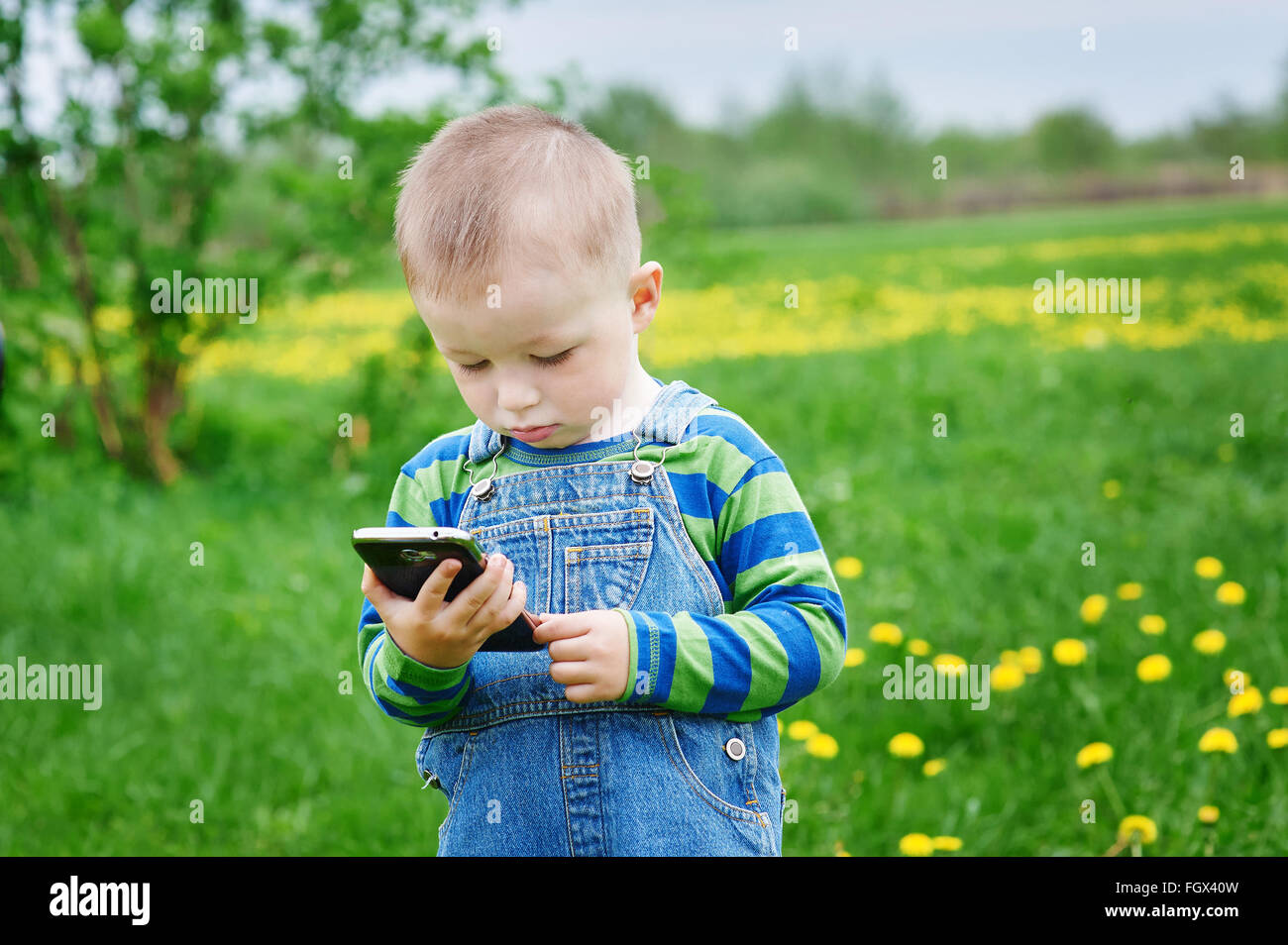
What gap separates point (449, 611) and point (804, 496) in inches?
119

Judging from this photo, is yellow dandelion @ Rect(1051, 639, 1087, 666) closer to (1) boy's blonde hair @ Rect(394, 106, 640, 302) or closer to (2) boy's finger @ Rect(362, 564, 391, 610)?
(1) boy's blonde hair @ Rect(394, 106, 640, 302)

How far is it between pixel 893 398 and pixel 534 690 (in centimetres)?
471

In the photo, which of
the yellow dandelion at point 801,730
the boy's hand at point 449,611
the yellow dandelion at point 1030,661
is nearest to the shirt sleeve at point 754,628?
the boy's hand at point 449,611

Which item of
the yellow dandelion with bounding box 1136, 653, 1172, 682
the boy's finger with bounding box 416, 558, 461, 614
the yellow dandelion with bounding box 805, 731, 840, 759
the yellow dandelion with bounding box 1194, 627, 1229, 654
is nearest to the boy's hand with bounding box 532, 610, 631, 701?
the boy's finger with bounding box 416, 558, 461, 614

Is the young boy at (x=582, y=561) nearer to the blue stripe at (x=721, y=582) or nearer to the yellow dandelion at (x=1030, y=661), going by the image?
the blue stripe at (x=721, y=582)

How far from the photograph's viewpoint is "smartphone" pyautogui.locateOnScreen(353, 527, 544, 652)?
3.81 feet

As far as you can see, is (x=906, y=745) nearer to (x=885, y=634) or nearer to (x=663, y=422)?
(x=885, y=634)

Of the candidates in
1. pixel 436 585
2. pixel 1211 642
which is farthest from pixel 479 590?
pixel 1211 642

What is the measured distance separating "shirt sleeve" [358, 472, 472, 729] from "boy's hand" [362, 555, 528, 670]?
0.08ft

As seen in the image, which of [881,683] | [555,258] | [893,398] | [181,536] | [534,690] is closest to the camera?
[555,258]

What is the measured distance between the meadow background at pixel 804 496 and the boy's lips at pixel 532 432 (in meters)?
0.89

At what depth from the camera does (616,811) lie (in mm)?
1337

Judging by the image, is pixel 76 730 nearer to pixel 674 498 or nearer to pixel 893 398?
pixel 674 498
